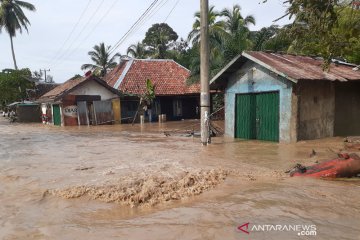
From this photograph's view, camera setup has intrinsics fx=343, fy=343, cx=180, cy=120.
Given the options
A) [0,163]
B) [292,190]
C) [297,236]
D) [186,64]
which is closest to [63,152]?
[0,163]

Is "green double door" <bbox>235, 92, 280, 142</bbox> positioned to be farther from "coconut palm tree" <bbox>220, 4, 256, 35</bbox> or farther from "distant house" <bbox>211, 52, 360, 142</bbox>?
"coconut palm tree" <bbox>220, 4, 256, 35</bbox>

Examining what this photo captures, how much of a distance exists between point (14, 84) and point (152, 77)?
1636 centimetres

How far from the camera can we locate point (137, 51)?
44.1 m

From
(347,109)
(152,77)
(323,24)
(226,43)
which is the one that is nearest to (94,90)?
(152,77)

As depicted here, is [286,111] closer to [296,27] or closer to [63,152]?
[296,27]

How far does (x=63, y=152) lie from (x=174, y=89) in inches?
712

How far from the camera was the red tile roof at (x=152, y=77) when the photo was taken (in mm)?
28734

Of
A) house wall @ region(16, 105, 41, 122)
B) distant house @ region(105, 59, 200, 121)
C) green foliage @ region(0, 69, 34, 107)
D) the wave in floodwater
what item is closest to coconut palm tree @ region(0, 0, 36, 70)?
green foliage @ region(0, 69, 34, 107)

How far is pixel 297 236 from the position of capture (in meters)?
4.09

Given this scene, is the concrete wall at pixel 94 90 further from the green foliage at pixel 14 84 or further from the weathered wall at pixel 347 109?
the weathered wall at pixel 347 109

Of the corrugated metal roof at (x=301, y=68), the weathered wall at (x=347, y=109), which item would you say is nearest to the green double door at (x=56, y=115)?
the corrugated metal roof at (x=301, y=68)

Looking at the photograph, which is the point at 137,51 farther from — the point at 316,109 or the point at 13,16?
the point at 316,109

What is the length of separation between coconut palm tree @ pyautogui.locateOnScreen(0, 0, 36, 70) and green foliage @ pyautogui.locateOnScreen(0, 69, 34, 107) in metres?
7.01

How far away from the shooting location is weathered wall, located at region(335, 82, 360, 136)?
46.0 feet
